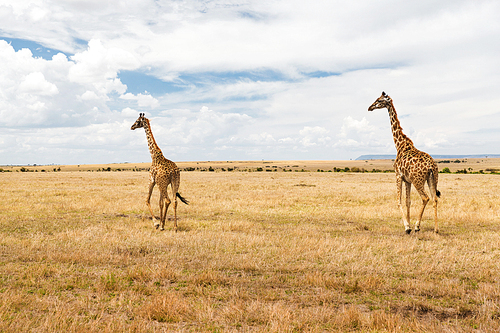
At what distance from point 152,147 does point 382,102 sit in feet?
35.0

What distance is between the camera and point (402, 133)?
15.4 m

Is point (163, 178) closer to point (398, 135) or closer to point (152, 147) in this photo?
point (152, 147)

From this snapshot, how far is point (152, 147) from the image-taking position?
16391mm

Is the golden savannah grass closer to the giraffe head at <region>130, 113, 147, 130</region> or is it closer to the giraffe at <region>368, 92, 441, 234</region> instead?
the giraffe at <region>368, 92, 441, 234</region>

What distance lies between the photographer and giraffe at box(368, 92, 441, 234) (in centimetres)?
1317

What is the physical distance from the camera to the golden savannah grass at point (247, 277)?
18.5 feet

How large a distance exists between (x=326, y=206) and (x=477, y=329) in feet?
52.0

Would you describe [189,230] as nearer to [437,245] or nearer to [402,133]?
[437,245]

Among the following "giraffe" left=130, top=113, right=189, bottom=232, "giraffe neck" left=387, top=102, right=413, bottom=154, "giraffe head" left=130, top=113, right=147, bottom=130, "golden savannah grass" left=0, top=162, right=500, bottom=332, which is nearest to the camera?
"golden savannah grass" left=0, top=162, right=500, bottom=332

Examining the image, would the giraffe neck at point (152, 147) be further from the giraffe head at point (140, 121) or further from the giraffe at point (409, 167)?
the giraffe at point (409, 167)

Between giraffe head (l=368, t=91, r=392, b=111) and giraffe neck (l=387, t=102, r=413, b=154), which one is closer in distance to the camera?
giraffe neck (l=387, t=102, r=413, b=154)

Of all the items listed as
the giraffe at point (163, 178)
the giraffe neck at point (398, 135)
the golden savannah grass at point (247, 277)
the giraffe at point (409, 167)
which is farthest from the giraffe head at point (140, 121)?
the giraffe neck at point (398, 135)

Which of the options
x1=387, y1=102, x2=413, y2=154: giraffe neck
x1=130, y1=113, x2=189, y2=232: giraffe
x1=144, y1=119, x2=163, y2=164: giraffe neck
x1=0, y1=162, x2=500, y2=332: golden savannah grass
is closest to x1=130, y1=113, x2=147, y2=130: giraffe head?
x1=144, y1=119, x2=163, y2=164: giraffe neck

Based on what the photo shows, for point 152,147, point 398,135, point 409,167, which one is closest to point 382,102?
point 398,135
